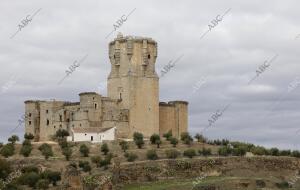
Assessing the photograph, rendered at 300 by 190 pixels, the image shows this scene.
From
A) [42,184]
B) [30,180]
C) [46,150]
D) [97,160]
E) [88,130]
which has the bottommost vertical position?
[42,184]

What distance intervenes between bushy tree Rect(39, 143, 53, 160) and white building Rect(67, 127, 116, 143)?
5.32 m

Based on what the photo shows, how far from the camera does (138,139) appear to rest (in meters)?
76.3

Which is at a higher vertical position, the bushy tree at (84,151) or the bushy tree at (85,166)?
the bushy tree at (84,151)

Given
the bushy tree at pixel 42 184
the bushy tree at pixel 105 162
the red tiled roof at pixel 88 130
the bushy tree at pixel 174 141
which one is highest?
the red tiled roof at pixel 88 130

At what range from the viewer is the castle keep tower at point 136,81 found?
8256 cm

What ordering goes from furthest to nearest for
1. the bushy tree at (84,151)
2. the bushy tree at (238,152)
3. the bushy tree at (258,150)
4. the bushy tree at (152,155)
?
the bushy tree at (258,150), the bushy tree at (238,152), the bushy tree at (84,151), the bushy tree at (152,155)

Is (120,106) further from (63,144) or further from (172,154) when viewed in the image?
(172,154)

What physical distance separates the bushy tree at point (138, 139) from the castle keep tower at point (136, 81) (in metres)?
3.44

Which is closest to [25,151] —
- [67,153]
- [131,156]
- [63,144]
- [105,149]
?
[67,153]

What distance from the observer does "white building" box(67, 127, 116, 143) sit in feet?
259

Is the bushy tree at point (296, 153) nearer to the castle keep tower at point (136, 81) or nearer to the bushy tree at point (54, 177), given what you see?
the castle keep tower at point (136, 81)

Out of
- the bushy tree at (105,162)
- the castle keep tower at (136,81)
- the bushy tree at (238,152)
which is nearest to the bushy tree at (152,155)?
the bushy tree at (105,162)

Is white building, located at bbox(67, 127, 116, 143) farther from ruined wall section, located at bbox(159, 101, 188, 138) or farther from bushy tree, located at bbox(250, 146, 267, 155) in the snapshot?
bushy tree, located at bbox(250, 146, 267, 155)

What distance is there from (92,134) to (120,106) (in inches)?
198
